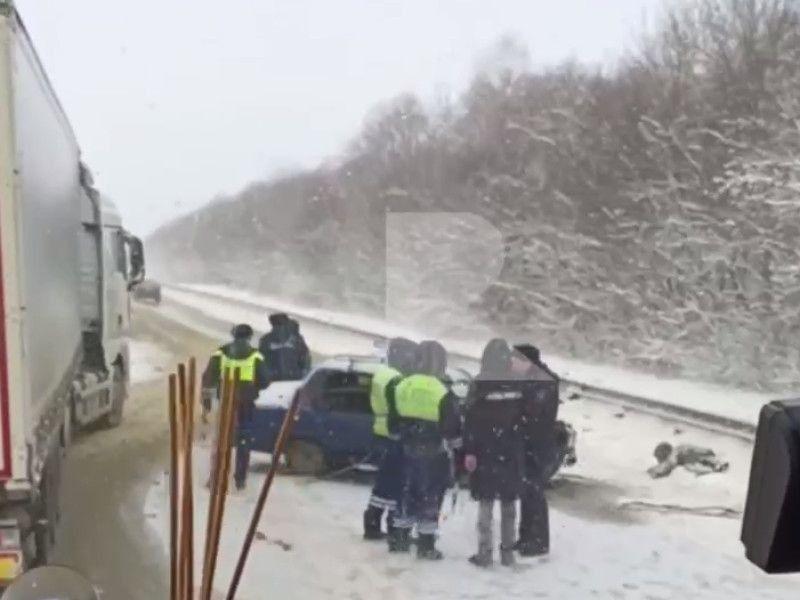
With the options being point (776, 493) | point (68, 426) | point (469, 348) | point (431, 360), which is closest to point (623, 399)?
point (469, 348)

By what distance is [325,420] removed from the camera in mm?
5469

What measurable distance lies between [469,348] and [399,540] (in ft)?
6.84

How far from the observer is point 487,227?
10.9m

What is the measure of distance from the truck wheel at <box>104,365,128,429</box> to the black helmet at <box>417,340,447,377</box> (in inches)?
113

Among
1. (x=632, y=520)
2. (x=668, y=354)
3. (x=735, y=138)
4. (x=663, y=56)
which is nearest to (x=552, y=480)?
(x=632, y=520)

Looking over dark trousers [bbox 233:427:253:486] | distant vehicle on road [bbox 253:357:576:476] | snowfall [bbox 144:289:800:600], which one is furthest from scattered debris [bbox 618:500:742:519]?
dark trousers [bbox 233:427:253:486]

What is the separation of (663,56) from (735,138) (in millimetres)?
1452

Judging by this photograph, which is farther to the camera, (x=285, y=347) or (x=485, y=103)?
(x=485, y=103)

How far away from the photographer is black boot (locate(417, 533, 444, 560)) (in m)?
4.39

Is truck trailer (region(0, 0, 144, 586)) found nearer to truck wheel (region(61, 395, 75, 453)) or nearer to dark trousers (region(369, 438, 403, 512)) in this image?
truck wheel (region(61, 395, 75, 453))

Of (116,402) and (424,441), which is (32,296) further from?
(116,402)

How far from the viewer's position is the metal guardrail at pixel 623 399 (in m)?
6.58

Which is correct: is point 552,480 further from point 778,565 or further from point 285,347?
point 778,565

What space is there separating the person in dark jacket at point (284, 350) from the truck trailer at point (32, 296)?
1002 mm
